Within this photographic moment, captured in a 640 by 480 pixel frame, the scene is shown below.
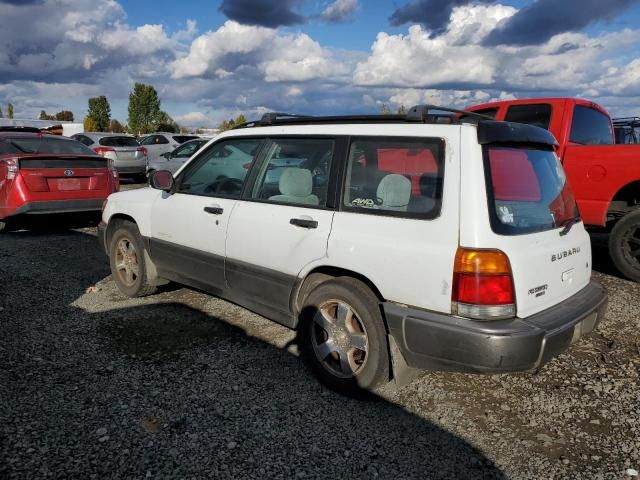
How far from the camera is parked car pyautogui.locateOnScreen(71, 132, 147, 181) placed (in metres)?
16.4

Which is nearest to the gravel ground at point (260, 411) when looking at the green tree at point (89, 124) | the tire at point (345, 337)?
the tire at point (345, 337)

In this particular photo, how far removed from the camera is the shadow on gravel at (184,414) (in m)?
2.61

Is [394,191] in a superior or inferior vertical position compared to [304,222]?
superior

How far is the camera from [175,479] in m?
2.49

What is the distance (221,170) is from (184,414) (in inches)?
81.1

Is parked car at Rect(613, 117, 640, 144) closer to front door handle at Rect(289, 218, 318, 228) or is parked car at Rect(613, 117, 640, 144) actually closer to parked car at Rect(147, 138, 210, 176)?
front door handle at Rect(289, 218, 318, 228)

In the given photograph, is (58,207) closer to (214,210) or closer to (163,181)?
(163,181)

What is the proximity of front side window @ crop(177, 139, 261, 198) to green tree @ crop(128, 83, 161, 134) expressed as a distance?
54.3 metres

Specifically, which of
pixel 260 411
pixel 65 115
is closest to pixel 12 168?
pixel 260 411

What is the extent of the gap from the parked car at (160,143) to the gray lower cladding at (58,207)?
9.47 metres

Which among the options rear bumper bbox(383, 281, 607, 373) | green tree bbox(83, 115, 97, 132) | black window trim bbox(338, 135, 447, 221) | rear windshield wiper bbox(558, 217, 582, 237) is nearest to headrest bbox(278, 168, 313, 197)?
black window trim bbox(338, 135, 447, 221)

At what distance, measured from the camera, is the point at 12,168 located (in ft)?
25.1

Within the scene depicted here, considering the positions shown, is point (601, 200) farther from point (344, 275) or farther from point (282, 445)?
point (282, 445)

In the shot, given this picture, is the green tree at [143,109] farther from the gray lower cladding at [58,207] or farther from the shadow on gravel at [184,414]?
the shadow on gravel at [184,414]
